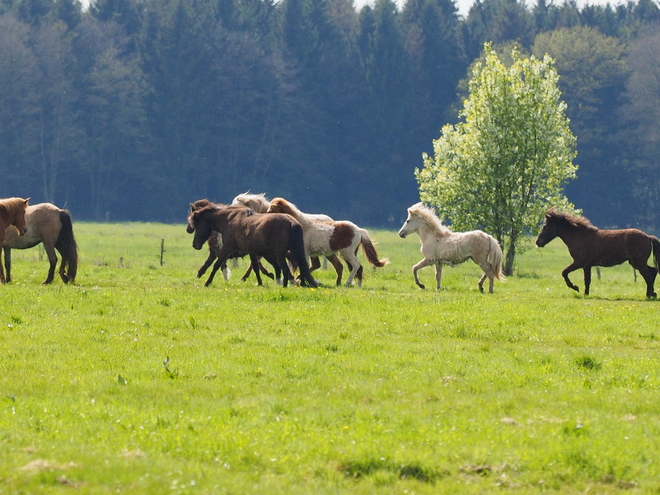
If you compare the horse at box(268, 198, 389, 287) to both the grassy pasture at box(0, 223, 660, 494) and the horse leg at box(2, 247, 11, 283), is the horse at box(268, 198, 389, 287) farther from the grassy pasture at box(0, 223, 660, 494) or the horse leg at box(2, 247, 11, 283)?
the horse leg at box(2, 247, 11, 283)

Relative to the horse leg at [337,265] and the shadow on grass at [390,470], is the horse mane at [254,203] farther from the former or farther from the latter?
the shadow on grass at [390,470]

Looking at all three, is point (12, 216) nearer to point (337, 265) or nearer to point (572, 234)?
point (337, 265)

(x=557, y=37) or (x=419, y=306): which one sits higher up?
(x=557, y=37)

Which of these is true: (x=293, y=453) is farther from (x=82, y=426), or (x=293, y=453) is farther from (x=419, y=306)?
(x=419, y=306)

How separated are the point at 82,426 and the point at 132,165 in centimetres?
8659

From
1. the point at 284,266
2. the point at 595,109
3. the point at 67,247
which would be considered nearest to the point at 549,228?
the point at 284,266

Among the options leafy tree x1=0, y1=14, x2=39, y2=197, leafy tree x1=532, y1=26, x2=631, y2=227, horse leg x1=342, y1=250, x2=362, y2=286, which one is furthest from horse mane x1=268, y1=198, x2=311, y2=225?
leafy tree x1=532, y1=26, x2=631, y2=227

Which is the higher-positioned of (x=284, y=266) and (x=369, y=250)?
(x=369, y=250)

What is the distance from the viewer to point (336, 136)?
103m

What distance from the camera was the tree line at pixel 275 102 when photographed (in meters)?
92.4

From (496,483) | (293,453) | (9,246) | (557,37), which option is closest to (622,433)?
(496,483)

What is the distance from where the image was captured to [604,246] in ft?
78.9

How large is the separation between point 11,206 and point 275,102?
78946 millimetres


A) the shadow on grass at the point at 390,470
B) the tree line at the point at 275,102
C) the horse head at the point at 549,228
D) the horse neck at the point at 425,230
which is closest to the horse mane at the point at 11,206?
the horse neck at the point at 425,230
